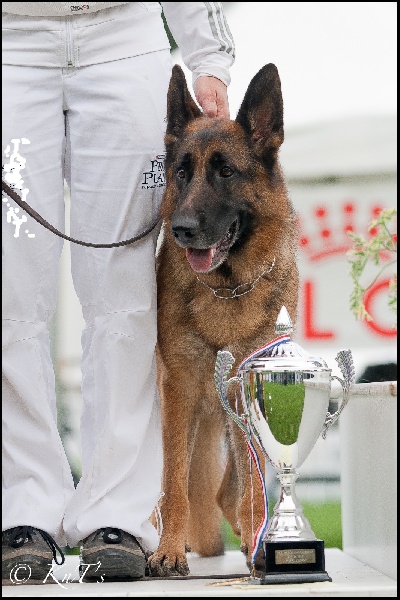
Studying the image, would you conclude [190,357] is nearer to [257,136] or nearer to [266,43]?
[257,136]

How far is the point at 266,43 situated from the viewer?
5484 mm

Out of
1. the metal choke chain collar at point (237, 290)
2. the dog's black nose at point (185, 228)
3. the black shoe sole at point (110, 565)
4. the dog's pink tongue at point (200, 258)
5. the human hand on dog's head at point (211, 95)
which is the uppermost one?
the human hand on dog's head at point (211, 95)

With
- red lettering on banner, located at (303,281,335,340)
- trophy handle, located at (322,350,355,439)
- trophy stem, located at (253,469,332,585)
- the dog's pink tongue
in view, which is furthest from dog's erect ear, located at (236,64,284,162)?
red lettering on banner, located at (303,281,335,340)

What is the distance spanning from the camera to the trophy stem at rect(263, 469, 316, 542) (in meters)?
1.86

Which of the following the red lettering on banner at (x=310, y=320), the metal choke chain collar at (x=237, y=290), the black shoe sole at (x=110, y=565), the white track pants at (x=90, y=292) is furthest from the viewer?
the red lettering on banner at (x=310, y=320)

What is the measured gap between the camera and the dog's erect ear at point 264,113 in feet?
7.20

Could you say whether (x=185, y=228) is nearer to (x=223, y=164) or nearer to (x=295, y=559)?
(x=223, y=164)

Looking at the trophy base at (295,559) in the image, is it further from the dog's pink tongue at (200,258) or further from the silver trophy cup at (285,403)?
the dog's pink tongue at (200,258)

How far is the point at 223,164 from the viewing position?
2195mm

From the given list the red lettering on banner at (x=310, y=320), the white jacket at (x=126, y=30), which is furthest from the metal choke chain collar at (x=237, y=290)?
the red lettering on banner at (x=310, y=320)

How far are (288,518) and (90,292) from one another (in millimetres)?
702

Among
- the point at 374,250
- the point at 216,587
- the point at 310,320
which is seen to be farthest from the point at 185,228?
the point at 310,320

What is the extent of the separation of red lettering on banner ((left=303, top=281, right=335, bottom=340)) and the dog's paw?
12.8 feet

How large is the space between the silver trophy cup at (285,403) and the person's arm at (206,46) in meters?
0.61
